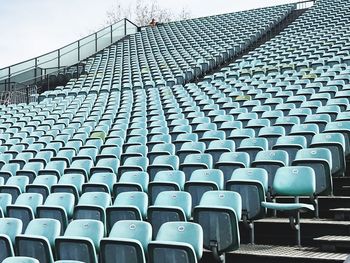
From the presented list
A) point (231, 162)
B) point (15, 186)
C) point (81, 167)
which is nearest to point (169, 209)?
point (231, 162)

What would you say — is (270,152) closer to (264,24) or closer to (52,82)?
(52,82)

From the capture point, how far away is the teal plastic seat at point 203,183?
6031 millimetres

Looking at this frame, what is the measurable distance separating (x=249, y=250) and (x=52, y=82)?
57.8 feet

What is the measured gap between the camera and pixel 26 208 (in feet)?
20.0

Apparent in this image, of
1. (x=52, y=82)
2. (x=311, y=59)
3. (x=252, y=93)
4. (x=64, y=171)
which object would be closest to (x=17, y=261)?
(x=64, y=171)

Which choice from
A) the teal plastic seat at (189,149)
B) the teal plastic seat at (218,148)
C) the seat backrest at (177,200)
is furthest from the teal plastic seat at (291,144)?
the seat backrest at (177,200)

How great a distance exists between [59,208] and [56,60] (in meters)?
17.5

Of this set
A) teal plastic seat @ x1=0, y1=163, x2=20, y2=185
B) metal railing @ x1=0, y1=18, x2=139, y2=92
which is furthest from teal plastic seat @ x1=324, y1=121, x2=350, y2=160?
metal railing @ x1=0, y1=18, x2=139, y2=92

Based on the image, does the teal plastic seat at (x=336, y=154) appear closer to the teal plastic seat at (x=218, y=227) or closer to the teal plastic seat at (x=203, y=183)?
the teal plastic seat at (x=203, y=183)

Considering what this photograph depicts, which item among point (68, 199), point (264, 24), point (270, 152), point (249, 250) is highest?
point (264, 24)

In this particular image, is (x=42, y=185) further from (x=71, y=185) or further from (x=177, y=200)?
(x=177, y=200)

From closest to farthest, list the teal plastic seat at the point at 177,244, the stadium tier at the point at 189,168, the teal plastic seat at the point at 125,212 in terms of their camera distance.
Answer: the teal plastic seat at the point at 177,244
the stadium tier at the point at 189,168
the teal plastic seat at the point at 125,212

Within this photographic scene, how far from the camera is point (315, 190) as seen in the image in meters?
6.16

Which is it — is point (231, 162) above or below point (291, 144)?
below
